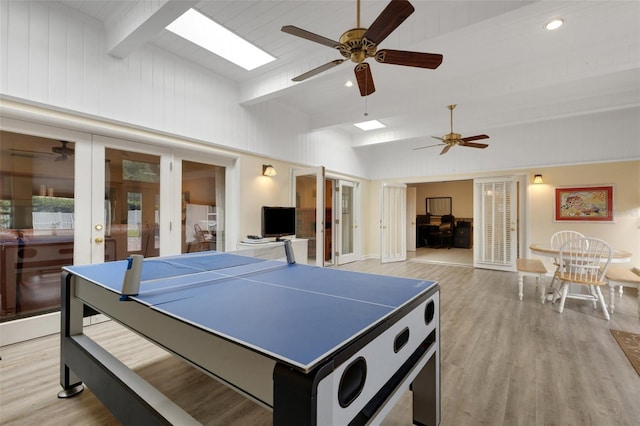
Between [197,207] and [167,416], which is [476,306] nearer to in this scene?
[167,416]

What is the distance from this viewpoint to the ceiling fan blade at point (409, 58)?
82.2 inches

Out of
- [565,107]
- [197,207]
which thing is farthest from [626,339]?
[197,207]

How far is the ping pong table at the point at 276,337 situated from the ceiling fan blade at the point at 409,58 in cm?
165

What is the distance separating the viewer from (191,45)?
3367 mm

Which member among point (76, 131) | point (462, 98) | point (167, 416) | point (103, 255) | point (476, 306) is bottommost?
point (476, 306)

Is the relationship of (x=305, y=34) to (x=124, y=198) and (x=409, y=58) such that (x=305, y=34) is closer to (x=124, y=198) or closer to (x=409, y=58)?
(x=409, y=58)

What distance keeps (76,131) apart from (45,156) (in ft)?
1.23

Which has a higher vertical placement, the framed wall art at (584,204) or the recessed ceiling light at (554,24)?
the recessed ceiling light at (554,24)

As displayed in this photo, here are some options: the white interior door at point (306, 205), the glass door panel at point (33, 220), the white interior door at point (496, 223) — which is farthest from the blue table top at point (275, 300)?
the white interior door at point (496, 223)

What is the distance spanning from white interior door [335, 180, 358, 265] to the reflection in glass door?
13.4 ft

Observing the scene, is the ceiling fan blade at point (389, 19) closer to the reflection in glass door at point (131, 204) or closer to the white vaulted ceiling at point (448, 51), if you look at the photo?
the white vaulted ceiling at point (448, 51)

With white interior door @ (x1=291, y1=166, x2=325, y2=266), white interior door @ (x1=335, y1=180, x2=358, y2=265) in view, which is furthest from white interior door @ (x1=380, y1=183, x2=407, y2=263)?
white interior door @ (x1=291, y1=166, x2=325, y2=266)

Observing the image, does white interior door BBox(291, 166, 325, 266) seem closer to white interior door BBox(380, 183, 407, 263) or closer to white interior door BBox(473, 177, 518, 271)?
white interior door BBox(380, 183, 407, 263)

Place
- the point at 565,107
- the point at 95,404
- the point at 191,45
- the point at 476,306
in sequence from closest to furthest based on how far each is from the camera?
1. the point at 95,404
2. the point at 191,45
3. the point at 476,306
4. the point at 565,107
